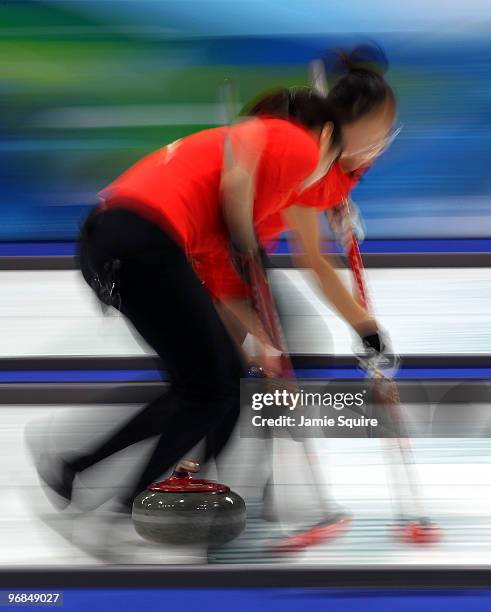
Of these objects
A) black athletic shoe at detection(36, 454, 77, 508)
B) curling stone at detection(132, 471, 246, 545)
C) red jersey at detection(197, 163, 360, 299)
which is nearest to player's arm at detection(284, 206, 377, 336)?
red jersey at detection(197, 163, 360, 299)

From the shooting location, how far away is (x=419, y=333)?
10.1 ft

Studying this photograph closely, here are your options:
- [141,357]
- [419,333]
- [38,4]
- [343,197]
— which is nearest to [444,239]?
[419,333]

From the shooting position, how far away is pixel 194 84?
4656mm

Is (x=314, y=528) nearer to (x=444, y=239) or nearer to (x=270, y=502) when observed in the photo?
(x=270, y=502)

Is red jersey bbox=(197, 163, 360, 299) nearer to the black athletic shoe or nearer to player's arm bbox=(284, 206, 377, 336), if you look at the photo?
player's arm bbox=(284, 206, 377, 336)

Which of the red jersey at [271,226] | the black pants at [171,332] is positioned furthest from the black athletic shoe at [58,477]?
the red jersey at [271,226]

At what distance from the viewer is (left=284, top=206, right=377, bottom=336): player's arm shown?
1.55m

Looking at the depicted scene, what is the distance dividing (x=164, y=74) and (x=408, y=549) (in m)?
3.70

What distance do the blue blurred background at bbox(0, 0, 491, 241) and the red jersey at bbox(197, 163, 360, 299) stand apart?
2.88m

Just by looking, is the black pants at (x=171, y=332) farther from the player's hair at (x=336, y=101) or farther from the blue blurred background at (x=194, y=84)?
the blue blurred background at (x=194, y=84)

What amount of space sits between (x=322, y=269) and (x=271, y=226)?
12 cm

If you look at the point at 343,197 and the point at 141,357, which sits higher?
the point at 141,357

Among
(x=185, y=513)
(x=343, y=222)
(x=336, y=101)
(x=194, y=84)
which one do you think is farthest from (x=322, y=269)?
(x=194, y=84)

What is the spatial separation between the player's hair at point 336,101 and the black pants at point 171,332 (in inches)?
10.3
